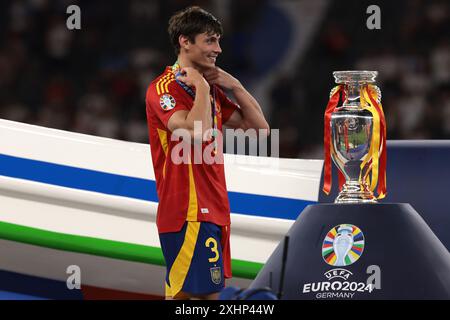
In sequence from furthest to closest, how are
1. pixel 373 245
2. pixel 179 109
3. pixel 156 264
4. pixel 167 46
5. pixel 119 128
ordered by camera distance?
pixel 167 46, pixel 119 128, pixel 156 264, pixel 179 109, pixel 373 245

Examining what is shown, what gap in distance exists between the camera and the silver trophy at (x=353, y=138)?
103 inches

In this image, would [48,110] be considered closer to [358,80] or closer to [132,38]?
[132,38]

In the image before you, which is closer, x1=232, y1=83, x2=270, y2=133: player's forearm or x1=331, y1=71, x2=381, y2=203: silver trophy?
x1=331, y1=71, x2=381, y2=203: silver trophy

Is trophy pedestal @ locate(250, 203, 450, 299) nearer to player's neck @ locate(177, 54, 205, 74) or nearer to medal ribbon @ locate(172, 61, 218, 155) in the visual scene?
medal ribbon @ locate(172, 61, 218, 155)

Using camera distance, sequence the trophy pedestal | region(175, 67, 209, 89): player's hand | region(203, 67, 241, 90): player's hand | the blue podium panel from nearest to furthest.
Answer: the trophy pedestal
region(175, 67, 209, 89): player's hand
region(203, 67, 241, 90): player's hand
the blue podium panel

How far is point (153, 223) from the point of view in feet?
12.8

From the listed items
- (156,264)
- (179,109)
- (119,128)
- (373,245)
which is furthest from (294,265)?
(119,128)

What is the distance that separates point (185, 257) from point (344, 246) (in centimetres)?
44

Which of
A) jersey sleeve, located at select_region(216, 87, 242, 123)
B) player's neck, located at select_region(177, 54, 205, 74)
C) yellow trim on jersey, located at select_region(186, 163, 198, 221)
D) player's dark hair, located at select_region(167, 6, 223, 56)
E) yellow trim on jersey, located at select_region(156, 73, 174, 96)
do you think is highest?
player's dark hair, located at select_region(167, 6, 223, 56)

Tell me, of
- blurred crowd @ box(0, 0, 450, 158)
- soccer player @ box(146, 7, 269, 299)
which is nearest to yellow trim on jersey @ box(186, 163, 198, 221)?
soccer player @ box(146, 7, 269, 299)

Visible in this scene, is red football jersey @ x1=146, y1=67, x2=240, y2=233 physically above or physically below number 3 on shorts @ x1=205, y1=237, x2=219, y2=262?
above

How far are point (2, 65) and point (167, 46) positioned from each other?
96 centimetres

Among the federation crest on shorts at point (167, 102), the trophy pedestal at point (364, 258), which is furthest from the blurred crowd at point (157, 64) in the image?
the trophy pedestal at point (364, 258)

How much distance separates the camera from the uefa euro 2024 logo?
2.44 metres
